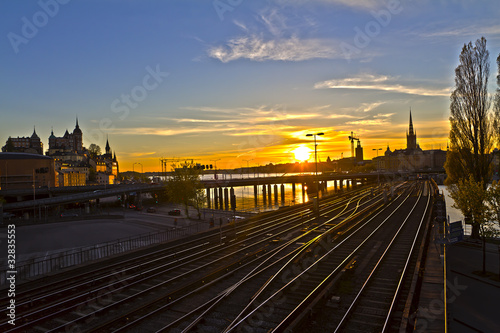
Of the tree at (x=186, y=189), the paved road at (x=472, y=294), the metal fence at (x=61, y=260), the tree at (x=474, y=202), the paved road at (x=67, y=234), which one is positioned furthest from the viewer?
the tree at (x=186, y=189)

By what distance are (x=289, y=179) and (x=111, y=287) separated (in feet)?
422

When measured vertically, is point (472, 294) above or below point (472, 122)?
below

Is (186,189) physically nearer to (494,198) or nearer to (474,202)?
(474,202)

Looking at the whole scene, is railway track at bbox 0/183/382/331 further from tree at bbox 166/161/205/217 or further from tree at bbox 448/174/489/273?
tree at bbox 166/161/205/217

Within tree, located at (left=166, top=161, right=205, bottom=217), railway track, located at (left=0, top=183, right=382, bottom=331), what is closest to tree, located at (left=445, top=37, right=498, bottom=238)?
railway track, located at (left=0, top=183, right=382, bottom=331)

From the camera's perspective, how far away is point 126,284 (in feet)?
61.5

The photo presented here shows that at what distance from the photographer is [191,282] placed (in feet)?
60.2

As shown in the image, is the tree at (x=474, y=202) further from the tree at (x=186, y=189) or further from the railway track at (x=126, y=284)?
the tree at (x=186, y=189)

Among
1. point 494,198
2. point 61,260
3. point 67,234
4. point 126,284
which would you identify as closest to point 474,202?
point 494,198

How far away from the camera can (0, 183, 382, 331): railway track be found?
1464 cm

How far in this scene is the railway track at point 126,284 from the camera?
48.0 ft

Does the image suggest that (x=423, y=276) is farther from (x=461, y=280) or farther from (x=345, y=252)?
(x=345, y=252)

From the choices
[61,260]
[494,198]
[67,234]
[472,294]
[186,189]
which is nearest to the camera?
[472,294]

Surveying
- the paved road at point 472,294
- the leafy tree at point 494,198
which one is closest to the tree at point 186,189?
the paved road at point 472,294
